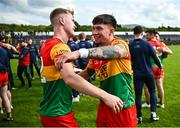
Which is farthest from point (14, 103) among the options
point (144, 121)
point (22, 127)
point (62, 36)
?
point (62, 36)

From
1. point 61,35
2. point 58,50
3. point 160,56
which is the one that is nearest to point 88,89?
point 58,50

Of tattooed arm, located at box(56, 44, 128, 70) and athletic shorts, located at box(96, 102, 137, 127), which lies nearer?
tattooed arm, located at box(56, 44, 128, 70)

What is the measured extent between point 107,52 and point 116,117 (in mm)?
945

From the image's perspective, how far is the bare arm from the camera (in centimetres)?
350

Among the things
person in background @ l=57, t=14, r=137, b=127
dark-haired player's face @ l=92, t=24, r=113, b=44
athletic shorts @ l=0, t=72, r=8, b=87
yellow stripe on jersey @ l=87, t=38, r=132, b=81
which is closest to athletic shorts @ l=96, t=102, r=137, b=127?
person in background @ l=57, t=14, r=137, b=127

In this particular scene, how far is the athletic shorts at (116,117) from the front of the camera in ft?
14.4

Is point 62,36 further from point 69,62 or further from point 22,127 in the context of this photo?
point 22,127

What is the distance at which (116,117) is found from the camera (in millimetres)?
4391

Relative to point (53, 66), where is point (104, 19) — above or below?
above

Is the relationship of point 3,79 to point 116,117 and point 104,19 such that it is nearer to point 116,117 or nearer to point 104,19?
point 116,117

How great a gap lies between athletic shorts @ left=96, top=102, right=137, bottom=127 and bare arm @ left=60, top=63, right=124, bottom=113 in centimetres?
88

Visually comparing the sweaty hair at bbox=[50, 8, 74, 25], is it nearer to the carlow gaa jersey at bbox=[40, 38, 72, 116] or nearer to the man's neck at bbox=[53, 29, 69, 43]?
the man's neck at bbox=[53, 29, 69, 43]

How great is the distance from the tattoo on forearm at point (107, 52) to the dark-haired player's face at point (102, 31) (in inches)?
13.4

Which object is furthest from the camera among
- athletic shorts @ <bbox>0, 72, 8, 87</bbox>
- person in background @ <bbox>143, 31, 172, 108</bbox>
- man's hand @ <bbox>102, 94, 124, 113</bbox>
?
person in background @ <bbox>143, 31, 172, 108</bbox>
